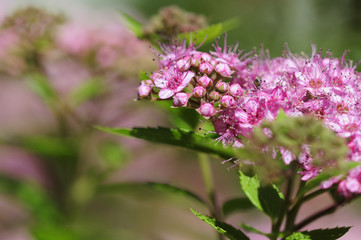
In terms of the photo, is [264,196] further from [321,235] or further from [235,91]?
[235,91]

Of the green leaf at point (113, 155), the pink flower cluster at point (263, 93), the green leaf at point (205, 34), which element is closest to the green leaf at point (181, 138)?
the pink flower cluster at point (263, 93)

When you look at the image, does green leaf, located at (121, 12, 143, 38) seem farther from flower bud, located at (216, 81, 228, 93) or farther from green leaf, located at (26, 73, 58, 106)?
green leaf, located at (26, 73, 58, 106)

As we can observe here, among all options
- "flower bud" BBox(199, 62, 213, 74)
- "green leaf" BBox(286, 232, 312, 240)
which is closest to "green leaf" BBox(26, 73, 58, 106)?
"flower bud" BBox(199, 62, 213, 74)

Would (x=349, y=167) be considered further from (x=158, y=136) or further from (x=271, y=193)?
(x=158, y=136)

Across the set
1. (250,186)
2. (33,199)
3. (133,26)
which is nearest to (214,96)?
(250,186)

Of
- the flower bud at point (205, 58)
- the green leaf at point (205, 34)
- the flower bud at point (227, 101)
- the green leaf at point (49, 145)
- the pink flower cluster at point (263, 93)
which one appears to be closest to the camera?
the pink flower cluster at point (263, 93)

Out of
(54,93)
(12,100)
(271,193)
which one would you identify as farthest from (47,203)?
(12,100)

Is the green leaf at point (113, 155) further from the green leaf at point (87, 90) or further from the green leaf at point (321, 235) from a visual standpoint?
the green leaf at point (321, 235)

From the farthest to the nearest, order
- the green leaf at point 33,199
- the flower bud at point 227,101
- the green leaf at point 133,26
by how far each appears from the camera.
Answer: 1. the green leaf at point 33,199
2. the green leaf at point 133,26
3. the flower bud at point 227,101
